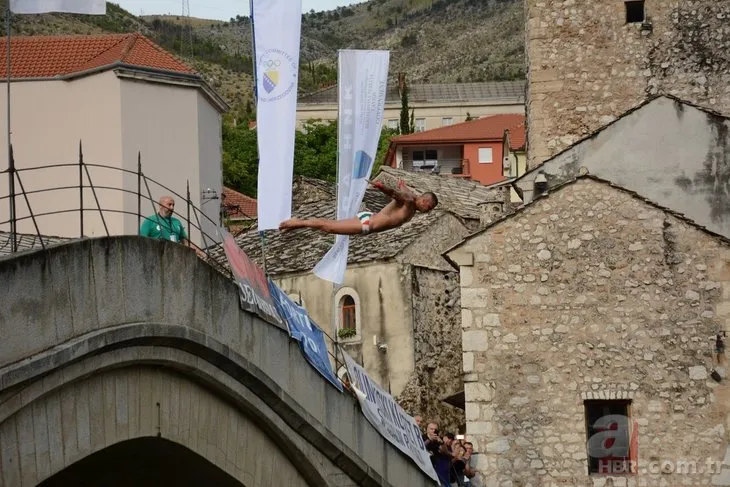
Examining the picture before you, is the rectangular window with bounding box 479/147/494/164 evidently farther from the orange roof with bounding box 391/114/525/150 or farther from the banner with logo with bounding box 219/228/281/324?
the banner with logo with bounding box 219/228/281/324

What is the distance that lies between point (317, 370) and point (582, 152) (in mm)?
9083

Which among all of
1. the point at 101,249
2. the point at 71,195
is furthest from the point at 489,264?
the point at 101,249

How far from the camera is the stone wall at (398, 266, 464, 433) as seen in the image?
32562mm

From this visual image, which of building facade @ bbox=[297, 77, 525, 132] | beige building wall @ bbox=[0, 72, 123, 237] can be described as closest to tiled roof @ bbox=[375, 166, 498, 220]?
beige building wall @ bbox=[0, 72, 123, 237]

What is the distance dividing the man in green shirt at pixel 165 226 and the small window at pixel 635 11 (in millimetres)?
13962

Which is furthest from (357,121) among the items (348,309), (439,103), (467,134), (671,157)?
(439,103)

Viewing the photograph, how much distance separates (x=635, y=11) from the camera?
28.1m

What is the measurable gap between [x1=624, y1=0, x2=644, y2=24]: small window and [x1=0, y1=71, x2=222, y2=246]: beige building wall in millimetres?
8581

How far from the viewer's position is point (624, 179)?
2617 cm

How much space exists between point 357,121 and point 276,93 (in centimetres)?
189

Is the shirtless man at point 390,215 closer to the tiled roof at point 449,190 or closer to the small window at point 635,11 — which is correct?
the small window at point 635,11

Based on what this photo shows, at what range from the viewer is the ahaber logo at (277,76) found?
736 inches

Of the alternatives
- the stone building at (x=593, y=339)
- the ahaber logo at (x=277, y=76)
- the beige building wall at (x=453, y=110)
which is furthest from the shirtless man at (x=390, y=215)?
the beige building wall at (x=453, y=110)

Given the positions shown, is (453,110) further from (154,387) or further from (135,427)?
(135,427)
